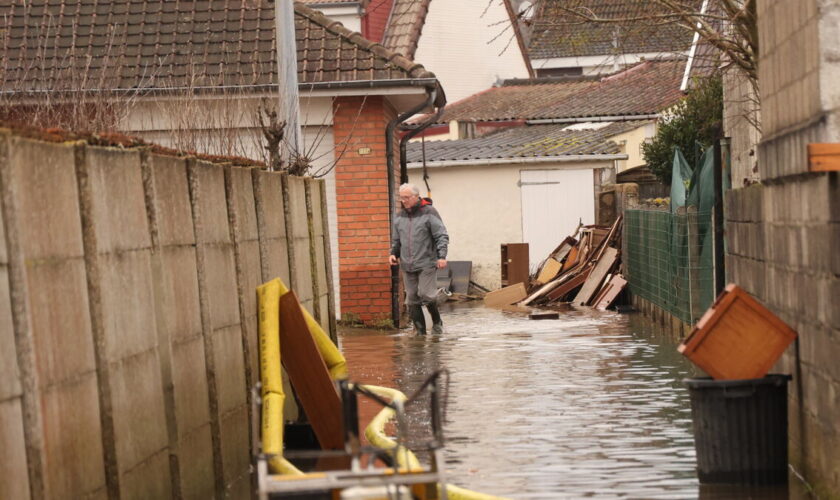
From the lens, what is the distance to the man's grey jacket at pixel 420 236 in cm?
1919

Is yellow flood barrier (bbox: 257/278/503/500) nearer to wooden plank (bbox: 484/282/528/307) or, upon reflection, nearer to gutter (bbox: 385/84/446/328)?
gutter (bbox: 385/84/446/328)

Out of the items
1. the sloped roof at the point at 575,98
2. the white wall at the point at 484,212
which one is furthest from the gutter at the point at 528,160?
the sloped roof at the point at 575,98

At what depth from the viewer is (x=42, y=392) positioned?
6137mm

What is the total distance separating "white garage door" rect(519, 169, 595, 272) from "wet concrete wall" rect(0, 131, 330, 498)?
2058 cm

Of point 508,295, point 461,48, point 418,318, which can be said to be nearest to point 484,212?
point 508,295

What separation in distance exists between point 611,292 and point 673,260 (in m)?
6.15

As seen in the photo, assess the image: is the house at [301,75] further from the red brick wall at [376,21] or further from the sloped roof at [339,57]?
the red brick wall at [376,21]

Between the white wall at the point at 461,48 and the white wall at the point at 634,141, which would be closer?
the white wall at the point at 634,141

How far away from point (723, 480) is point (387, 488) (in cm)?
353

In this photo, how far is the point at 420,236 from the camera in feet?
63.0

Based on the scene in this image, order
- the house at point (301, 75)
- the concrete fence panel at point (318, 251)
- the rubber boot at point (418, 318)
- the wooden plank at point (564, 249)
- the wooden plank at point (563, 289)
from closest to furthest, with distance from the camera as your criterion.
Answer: the concrete fence panel at point (318, 251)
the rubber boot at point (418, 318)
the house at point (301, 75)
the wooden plank at point (563, 289)
the wooden plank at point (564, 249)

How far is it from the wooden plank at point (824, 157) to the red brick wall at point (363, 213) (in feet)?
45.3

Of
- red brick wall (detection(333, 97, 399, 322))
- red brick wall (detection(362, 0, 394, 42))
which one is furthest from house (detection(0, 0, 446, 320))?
red brick wall (detection(362, 0, 394, 42))

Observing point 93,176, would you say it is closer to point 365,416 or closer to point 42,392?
point 42,392
